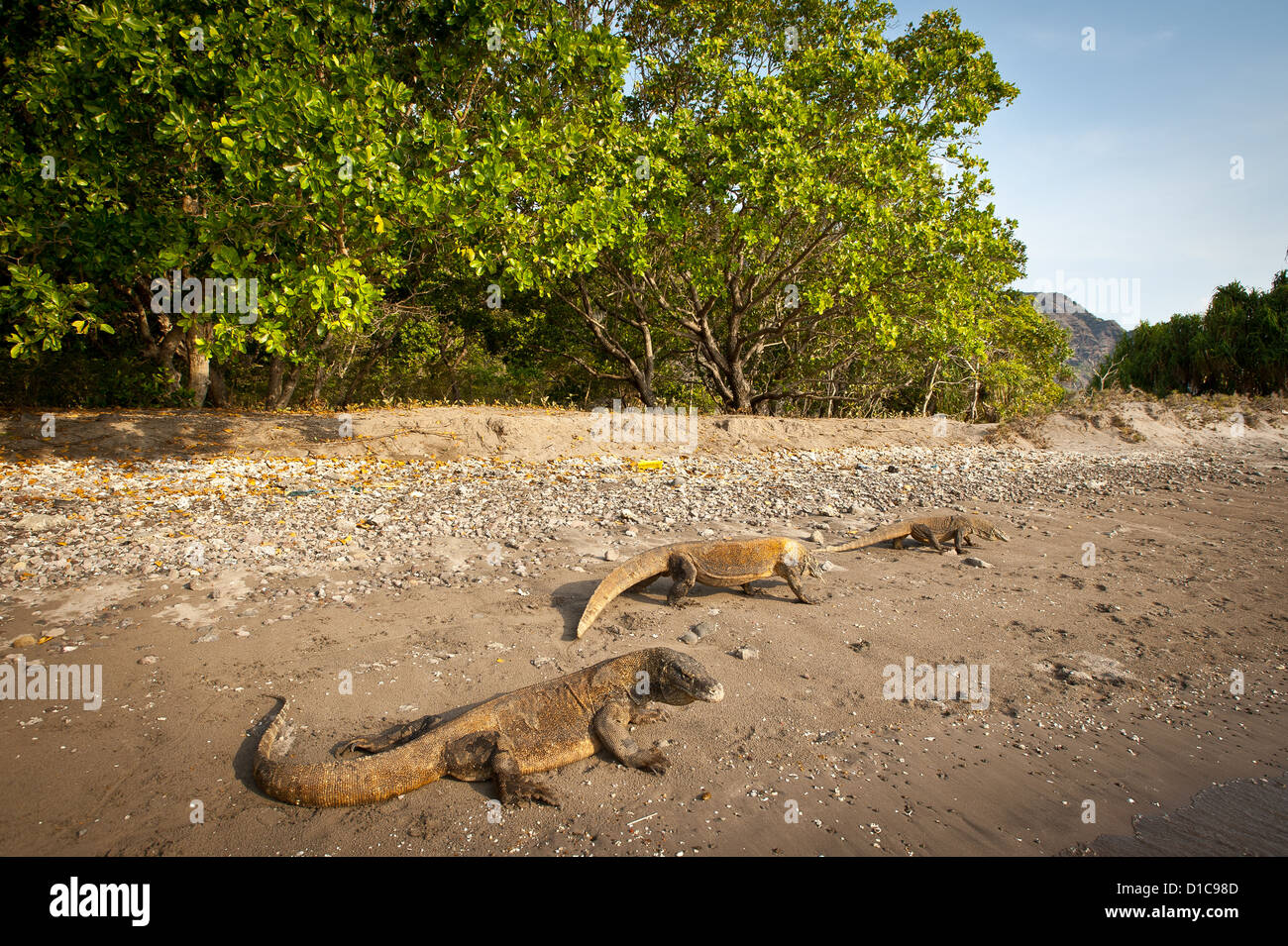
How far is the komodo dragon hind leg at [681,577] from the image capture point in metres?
6.47

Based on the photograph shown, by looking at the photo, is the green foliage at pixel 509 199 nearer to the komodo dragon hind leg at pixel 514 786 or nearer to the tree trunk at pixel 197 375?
the tree trunk at pixel 197 375

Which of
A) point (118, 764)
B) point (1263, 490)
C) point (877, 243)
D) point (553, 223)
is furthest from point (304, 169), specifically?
point (1263, 490)

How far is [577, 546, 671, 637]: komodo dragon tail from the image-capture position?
578cm

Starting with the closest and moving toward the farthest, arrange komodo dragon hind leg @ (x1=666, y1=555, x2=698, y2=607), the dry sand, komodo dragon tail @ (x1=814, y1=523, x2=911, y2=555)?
the dry sand, komodo dragon hind leg @ (x1=666, y1=555, x2=698, y2=607), komodo dragon tail @ (x1=814, y1=523, x2=911, y2=555)

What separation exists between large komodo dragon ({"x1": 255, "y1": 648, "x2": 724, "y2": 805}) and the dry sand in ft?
0.38

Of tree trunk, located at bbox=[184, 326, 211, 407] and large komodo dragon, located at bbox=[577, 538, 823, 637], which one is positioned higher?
tree trunk, located at bbox=[184, 326, 211, 407]

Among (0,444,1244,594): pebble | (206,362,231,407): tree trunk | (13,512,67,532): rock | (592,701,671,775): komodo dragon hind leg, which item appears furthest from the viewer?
(206,362,231,407): tree trunk

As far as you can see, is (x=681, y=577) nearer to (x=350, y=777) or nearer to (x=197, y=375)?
(x=350, y=777)

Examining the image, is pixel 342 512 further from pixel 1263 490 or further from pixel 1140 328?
pixel 1140 328

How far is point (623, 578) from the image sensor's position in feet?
20.7

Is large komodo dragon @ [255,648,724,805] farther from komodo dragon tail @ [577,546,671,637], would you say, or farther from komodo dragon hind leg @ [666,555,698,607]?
komodo dragon hind leg @ [666,555,698,607]

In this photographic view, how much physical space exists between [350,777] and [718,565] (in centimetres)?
390

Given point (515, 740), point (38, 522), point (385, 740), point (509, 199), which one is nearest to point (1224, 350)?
point (509, 199)

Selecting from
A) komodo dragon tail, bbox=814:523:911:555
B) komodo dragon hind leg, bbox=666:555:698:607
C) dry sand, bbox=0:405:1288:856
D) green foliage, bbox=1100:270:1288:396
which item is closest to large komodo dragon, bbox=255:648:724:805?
dry sand, bbox=0:405:1288:856
